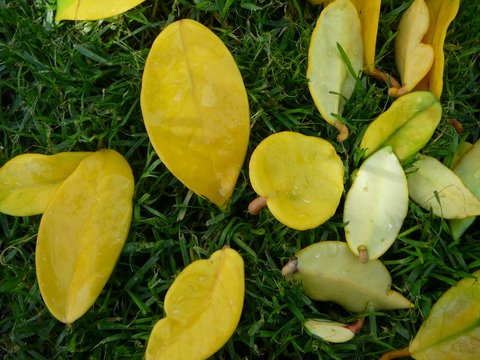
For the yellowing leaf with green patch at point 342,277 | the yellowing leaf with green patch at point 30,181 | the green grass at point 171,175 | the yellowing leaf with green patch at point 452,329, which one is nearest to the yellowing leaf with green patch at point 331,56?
the green grass at point 171,175

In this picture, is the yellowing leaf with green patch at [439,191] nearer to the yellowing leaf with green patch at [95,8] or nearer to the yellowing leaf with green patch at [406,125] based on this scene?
the yellowing leaf with green patch at [406,125]

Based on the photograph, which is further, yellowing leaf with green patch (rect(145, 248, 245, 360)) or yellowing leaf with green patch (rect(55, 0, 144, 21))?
yellowing leaf with green patch (rect(55, 0, 144, 21))

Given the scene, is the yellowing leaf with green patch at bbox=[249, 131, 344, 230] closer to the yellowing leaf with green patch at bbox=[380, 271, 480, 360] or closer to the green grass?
the green grass

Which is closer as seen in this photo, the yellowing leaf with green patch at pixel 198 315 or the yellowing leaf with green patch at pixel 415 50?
the yellowing leaf with green patch at pixel 198 315

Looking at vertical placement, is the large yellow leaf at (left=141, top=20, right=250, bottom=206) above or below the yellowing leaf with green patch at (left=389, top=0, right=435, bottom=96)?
below

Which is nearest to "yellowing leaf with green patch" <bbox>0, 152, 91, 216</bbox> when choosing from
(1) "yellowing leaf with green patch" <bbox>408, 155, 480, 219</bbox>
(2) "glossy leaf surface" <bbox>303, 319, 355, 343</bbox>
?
(2) "glossy leaf surface" <bbox>303, 319, 355, 343</bbox>

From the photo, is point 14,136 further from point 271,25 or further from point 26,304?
point 271,25
